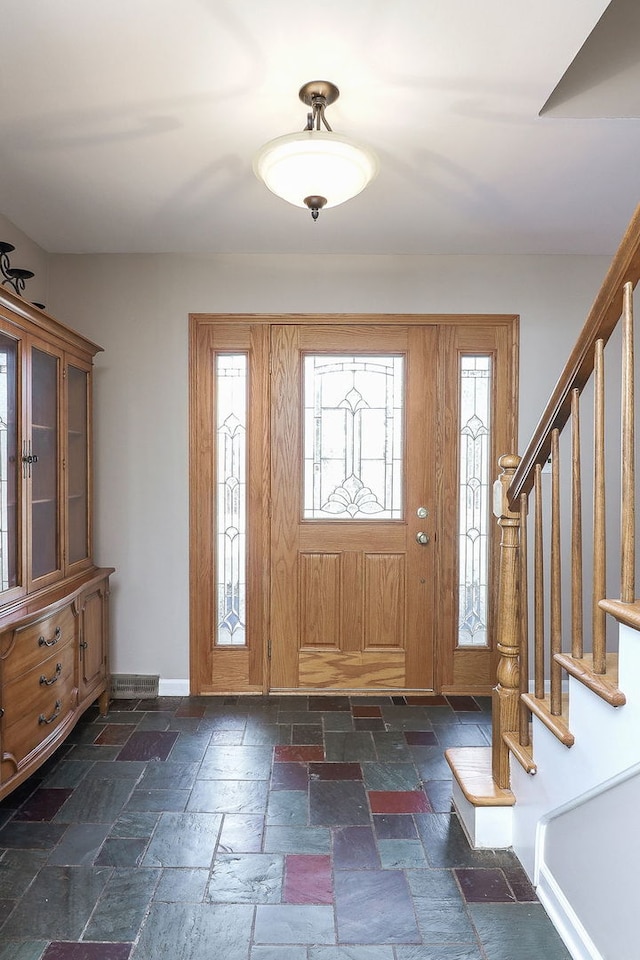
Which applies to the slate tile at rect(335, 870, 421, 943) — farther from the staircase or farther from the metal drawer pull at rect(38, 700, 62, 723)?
the metal drawer pull at rect(38, 700, 62, 723)

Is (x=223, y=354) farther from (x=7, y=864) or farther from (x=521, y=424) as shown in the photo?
(x=7, y=864)

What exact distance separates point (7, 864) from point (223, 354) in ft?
8.32

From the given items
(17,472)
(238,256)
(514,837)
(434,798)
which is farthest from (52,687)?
(238,256)

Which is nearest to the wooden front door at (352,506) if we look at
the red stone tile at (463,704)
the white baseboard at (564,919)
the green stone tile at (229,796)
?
the red stone tile at (463,704)

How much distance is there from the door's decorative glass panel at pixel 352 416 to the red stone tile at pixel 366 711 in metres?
1.09

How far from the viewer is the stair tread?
1.99 meters

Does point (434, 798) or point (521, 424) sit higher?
point (521, 424)

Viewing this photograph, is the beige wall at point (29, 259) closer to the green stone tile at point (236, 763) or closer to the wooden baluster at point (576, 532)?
the green stone tile at point (236, 763)

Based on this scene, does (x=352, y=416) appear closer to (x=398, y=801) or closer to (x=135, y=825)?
(x=398, y=801)

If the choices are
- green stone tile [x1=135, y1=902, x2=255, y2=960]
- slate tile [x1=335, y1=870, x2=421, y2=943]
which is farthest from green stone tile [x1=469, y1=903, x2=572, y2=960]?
green stone tile [x1=135, y1=902, x2=255, y2=960]

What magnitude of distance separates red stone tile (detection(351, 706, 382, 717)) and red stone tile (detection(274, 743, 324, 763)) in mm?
440

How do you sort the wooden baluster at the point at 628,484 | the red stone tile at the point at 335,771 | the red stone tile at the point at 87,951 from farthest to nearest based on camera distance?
the red stone tile at the point at 335,771 → the red stone tile at the point at 87,951 → the wooden baluster at the point at 628,484

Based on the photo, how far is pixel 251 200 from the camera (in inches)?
107

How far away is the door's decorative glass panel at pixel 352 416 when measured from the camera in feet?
11.3
